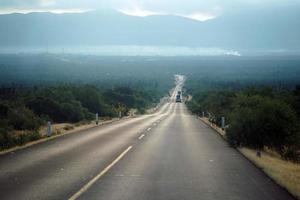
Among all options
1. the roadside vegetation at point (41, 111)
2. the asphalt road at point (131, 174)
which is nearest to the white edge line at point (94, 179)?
the asphalt road at point (131, 174)

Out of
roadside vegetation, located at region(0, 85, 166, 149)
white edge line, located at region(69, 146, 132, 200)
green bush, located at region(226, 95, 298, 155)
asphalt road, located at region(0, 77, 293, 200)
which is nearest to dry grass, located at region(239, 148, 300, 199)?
asphalt road, located at region(0, 77, 293, 200)

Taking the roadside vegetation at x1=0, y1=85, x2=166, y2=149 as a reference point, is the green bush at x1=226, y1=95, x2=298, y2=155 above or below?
above

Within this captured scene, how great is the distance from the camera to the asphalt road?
1170 centimetres

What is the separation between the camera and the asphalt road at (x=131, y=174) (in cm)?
1170

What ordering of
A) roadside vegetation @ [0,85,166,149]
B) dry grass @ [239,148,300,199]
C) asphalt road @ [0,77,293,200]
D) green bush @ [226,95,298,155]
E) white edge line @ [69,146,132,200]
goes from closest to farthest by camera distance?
white edge line @ [69,146,132,200] < asphalt road @ [0,77,293,200] < dry grass @ [239,148,300,199] < green bush @ [226,95,298,155] < roadside vegetation @ [0,85,166,149]

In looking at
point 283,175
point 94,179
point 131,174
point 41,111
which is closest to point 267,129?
point 283,175

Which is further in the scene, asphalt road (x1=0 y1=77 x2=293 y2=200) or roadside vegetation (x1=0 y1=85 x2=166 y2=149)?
roadside vegetation (x1=0 y1=85 x2=166 y2=149)

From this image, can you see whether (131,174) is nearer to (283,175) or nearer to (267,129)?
(283,175)

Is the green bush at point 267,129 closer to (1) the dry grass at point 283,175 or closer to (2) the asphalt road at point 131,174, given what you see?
(2) the asphalt road at point 131,174

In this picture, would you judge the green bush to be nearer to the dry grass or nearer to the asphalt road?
the asphalt road

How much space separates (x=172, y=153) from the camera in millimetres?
20219

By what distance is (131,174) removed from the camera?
14.5m

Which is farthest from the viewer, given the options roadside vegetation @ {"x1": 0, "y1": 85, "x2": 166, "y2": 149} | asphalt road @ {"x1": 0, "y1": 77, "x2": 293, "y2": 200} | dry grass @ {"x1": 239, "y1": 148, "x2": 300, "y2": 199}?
roadside vegetation @ {"x1": 0, "y1": 85, "x2": 166, "y2": 149}

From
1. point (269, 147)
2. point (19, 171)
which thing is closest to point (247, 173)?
point (19, 171)
